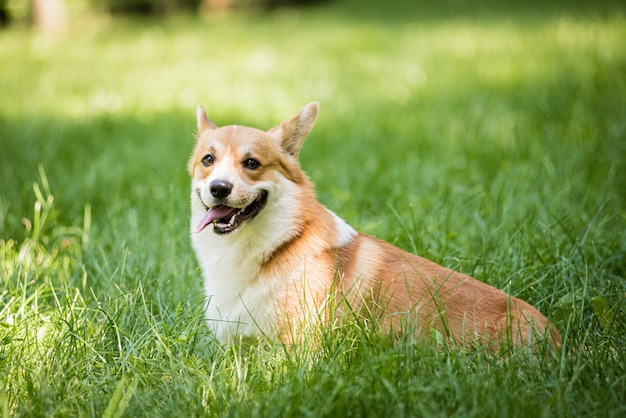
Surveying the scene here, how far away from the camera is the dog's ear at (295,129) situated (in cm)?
327

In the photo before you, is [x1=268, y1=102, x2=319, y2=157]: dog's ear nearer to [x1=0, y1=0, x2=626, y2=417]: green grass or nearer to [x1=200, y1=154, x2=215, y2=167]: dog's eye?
[x1=200, y1=154, x2=215, y2=167]: dog's eye

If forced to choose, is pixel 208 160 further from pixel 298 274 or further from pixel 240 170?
pixel 298 274

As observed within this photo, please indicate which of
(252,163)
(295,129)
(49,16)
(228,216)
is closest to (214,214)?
(228,216)

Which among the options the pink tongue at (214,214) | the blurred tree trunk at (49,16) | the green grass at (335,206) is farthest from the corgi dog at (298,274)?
the blurred tree trunk at (49,16)

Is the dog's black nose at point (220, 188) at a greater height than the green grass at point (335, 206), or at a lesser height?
greater

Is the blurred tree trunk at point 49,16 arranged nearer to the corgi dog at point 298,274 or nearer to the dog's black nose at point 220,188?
the corgi dog at point 298,274

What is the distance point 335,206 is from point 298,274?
75.3 inches

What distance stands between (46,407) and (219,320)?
2.55ft

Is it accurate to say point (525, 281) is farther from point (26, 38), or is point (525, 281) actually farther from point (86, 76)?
point (26, 38)

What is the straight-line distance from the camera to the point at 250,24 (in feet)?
53.0

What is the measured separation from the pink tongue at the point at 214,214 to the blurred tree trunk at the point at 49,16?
43.6 feet

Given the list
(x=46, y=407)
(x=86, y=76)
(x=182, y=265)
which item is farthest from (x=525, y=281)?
(x=86, y=76)

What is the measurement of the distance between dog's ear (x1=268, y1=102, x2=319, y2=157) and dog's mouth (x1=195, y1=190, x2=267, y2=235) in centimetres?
42

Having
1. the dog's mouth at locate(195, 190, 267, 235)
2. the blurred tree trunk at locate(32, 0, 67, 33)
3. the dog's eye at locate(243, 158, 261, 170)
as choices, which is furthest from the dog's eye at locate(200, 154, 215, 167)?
the blurred tree trunk at locate(32, 0, 67, 33)
